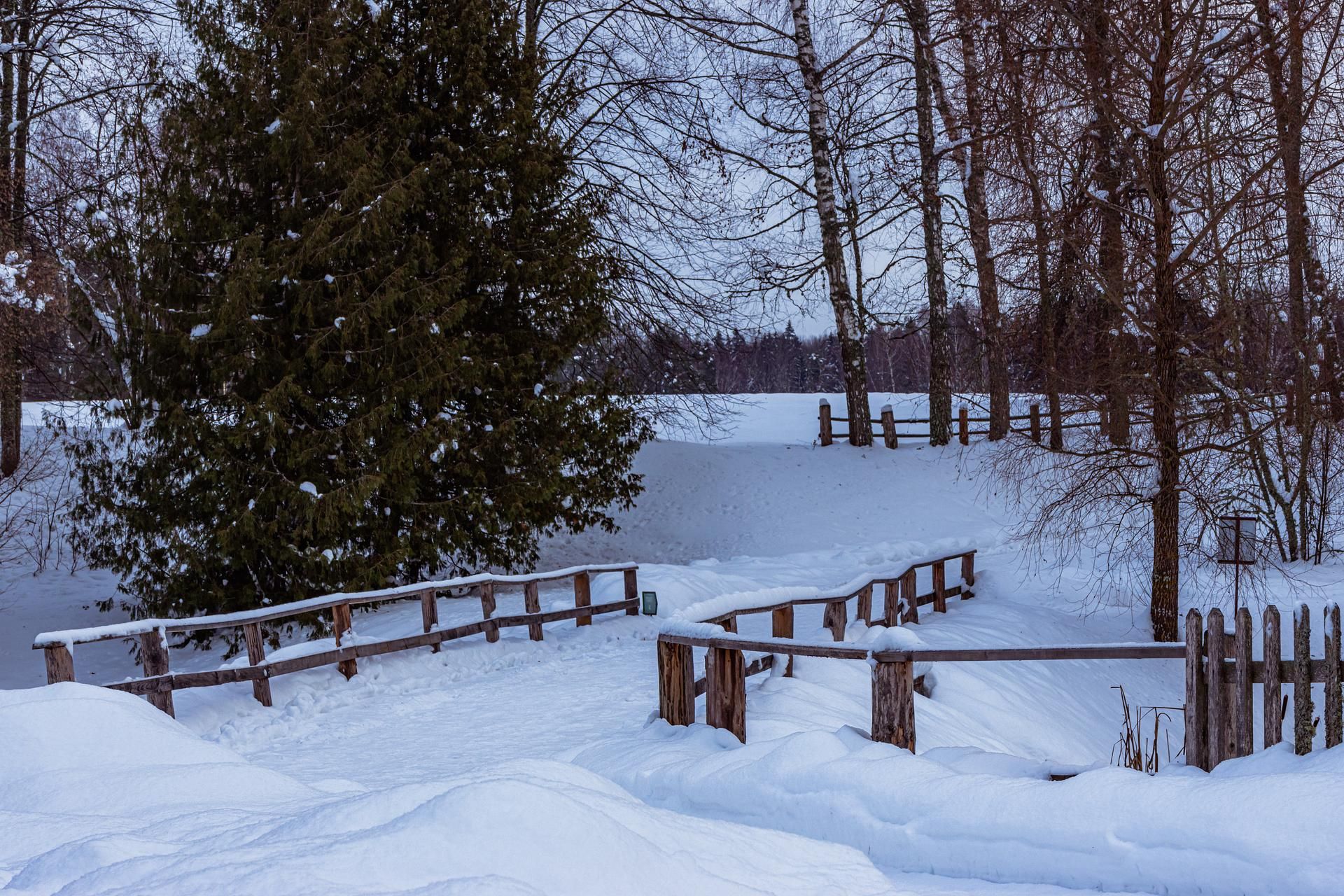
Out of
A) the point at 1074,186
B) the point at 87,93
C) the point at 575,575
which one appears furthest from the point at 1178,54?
the point at 87,93

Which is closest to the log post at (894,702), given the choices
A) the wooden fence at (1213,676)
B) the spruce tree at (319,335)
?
the wooden fence at (1213,676)

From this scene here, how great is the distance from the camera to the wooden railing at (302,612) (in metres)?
9.03

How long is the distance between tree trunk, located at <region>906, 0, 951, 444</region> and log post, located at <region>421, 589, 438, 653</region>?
13.6 m

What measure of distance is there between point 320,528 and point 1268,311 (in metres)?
11.5

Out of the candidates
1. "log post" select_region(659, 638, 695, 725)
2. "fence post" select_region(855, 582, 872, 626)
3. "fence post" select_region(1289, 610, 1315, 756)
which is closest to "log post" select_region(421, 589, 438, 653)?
"fence post" select_region(855, 582, 872, 626)

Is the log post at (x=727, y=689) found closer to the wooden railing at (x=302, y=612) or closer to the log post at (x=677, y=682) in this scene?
the log post at (x=677, y=682)

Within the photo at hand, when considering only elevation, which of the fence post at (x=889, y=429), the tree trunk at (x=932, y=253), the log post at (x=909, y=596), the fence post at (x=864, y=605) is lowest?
the log post at (x=909, y=596)

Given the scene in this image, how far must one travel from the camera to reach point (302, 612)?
11789 millimetres

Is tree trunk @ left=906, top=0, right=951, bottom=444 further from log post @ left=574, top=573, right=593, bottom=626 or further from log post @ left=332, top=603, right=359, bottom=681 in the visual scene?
log post @ left=332, top=603, right=359, bottom=681

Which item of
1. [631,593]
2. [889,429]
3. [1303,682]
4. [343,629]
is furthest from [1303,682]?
→ [889,429]

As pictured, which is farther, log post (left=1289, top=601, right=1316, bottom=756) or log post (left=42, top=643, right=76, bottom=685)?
log post (left=42, top=643, right=76, bottom=685)

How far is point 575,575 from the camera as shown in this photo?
1405 centimetres

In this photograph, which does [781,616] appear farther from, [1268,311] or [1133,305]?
[1268,311]

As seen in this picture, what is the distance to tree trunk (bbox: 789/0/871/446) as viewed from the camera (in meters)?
23.8
